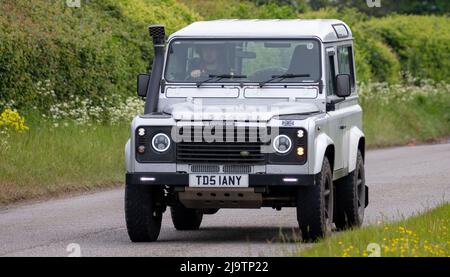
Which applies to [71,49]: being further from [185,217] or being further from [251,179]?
[251,179]

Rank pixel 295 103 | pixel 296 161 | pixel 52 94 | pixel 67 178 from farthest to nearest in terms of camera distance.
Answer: pixel 52 94, pixel 67 178, pixel 295 103, pixel 296 161

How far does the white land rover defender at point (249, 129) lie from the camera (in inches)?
567

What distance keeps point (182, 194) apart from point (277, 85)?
1.92 meters

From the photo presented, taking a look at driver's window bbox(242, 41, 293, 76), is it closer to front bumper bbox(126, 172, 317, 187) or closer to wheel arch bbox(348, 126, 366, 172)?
wheel arch bbox(348, 126, 366, 172)

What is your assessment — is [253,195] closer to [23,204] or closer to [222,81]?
[222,81]

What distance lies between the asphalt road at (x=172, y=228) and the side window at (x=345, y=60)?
5.62 ft

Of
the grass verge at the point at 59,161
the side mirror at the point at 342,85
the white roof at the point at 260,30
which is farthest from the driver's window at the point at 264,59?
the grass verge at the point at 59,161

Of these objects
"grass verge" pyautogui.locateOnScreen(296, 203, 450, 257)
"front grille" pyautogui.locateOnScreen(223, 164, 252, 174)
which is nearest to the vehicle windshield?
"front grille" pyautogui.locateOnScreen(223, 164, 252, 174)

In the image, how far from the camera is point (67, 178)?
21.8 m

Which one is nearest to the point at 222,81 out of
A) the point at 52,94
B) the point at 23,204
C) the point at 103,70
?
the point at 23,204

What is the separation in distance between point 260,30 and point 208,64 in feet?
2.18

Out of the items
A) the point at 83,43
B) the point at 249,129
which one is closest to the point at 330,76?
the point at 249,129

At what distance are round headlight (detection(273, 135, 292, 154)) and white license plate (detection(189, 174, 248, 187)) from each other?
41 centimetres

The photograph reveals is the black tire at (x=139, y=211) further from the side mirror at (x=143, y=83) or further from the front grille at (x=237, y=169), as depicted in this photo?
the side mirror at (x=143, y=83)
